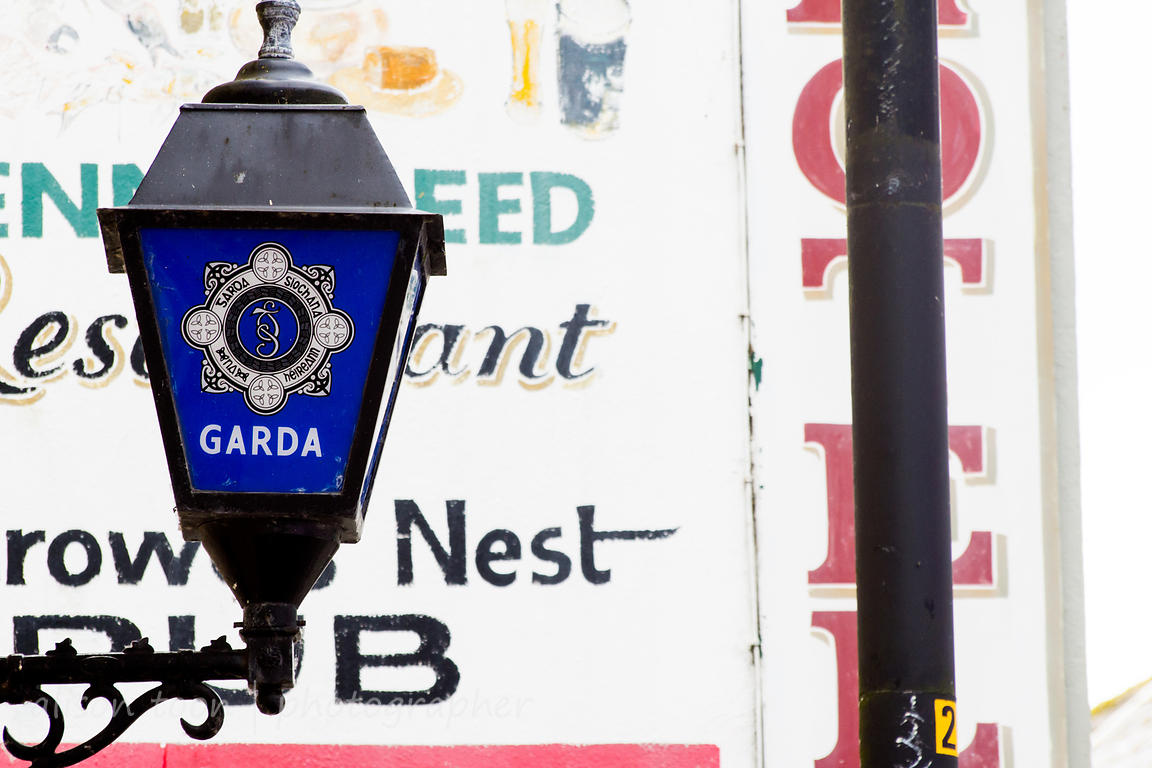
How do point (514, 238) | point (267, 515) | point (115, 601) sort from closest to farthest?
point (267, 515) → point (115, 601) → point (514, 238)

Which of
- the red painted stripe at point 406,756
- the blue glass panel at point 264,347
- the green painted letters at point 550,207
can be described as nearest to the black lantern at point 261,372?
the blue glass panel at point 264,347

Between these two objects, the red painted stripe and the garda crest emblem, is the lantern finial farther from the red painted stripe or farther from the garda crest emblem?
the red painted stripe

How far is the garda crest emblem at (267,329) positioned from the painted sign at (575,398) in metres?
2.39

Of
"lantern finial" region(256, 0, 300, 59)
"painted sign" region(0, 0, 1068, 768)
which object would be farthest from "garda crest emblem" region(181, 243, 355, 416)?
"painted sign" region(0, 0, 1068, 768)

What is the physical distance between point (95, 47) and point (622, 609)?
7.84ft

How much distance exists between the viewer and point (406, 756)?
462cm

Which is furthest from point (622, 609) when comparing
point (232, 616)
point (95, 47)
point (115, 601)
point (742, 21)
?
point (95, 47)

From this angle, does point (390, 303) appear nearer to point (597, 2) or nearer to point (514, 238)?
point (514, 238)

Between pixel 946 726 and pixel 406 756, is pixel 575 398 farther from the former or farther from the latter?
pixel 946 726

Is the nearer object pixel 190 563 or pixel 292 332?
pixel 292 332

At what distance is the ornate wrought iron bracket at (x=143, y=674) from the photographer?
7.73ft

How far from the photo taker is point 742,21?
5.16 m

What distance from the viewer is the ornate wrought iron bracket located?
2355 millimetres

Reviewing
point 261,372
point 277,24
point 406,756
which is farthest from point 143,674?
point 406,756
